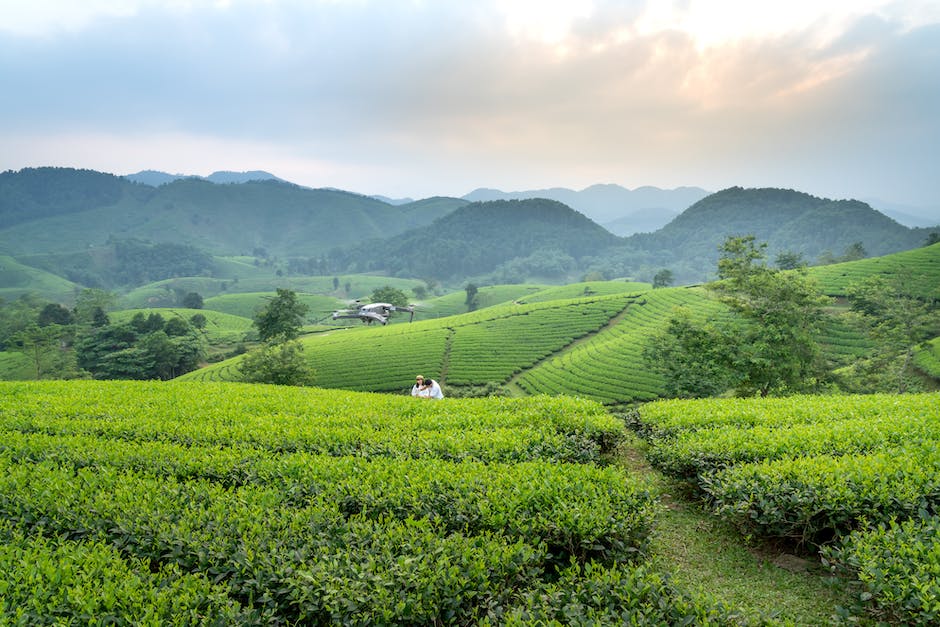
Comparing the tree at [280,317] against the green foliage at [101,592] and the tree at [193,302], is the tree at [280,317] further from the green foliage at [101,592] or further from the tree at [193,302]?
the tree at [193,302]

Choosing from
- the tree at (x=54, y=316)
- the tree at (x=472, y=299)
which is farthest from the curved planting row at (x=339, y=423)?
the tree at (x=472, y=299)

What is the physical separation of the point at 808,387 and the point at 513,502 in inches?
942

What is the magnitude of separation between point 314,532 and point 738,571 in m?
4.82

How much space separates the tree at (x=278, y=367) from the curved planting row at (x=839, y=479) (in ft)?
101

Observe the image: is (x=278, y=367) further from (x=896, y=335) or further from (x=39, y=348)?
(x=39, y=348)

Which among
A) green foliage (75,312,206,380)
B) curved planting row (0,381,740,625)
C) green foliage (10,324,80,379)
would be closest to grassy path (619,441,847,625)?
curved planting row (0,381,740,625)

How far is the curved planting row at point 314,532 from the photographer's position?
4.11 metres

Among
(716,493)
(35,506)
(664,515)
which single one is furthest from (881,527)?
(35,506)

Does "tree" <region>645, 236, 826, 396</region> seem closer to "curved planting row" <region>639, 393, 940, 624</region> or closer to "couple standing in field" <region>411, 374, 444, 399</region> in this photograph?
"curved planting row" <region>639, 393, 940, 624</region>

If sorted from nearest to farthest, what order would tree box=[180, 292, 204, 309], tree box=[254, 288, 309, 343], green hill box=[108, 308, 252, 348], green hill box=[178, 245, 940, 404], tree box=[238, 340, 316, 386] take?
1. green hill box=[178, 245, 940, 404]
2. tree box=[238, 340, 316, 386]
3. tree box=[254, 288, 309, 343]
4. green hill box=[108, 308, 252, 348]
5. tree box=[180, 292, 204, 309]

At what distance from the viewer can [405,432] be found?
8289 millimetres

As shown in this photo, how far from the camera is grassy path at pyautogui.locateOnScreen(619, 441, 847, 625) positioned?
4.63 m

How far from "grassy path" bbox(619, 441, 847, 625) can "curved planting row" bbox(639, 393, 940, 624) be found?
31 cm

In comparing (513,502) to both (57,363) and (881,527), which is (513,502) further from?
(57,363)
